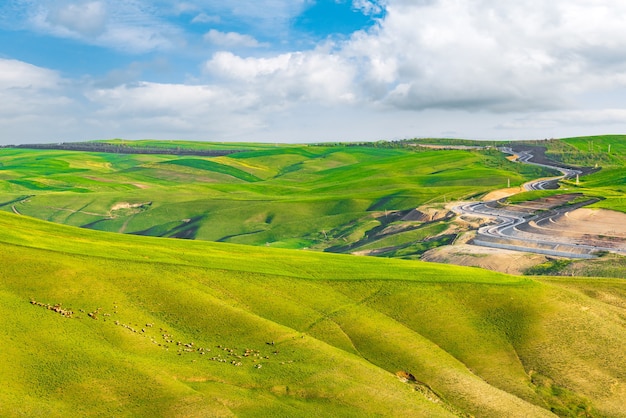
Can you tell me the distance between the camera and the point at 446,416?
140ft

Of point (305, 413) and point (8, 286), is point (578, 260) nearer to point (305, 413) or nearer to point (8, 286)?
point (305, 413)

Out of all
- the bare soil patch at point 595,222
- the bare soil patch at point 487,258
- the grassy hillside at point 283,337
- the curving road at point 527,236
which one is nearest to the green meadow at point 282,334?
the grassy hillside at point 283,337

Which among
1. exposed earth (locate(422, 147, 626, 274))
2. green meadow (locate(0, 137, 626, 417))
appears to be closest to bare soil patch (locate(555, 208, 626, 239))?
exposed earth (locate(422, 147, 626, 274))

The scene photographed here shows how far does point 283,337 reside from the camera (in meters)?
51.9

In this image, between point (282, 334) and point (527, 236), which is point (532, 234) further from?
point (282, 334)

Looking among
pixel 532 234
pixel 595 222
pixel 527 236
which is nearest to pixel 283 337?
pixel 527 236

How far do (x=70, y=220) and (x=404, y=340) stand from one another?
162 m

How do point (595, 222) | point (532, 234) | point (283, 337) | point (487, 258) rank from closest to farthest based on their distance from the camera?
1. point (283, 337)
2. point (487, 258)
3. point (532, 234)
4. point (595, 222)

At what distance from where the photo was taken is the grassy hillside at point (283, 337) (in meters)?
41.4

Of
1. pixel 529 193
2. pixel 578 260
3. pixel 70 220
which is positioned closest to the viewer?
pixel 578 260

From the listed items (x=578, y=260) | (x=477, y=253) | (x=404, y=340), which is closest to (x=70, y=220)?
(x=477, y=253)

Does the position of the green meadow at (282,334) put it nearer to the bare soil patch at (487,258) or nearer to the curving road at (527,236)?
the bare soil patch at (487,258)

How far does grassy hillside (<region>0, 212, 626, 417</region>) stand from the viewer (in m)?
41.4

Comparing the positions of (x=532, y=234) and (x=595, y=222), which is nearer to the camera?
(x=532, y=234)
